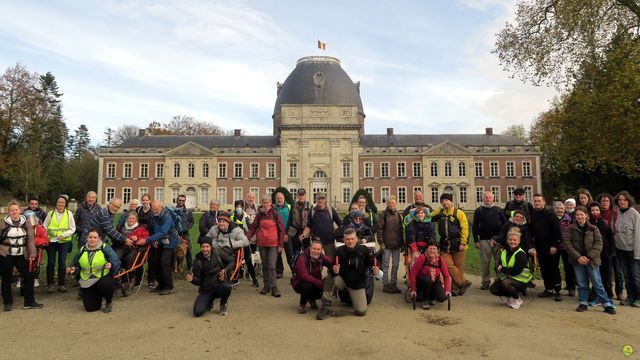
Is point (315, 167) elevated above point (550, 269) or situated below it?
above

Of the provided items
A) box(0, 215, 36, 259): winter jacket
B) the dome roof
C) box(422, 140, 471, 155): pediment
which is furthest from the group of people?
the dome roof

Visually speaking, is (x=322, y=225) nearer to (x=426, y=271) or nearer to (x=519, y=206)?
(x=426, y=271)

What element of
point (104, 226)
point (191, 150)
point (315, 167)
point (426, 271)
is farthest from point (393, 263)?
point (191, 150)

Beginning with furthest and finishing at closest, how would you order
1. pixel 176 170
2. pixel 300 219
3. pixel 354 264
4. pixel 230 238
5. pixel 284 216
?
pixel 176 170 → pixel 284 216 → pixel 300 219 → pixel 230 238 → pixel 354 264

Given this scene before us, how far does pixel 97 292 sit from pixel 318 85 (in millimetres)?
45280

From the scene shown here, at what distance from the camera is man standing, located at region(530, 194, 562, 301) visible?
704 centimetres

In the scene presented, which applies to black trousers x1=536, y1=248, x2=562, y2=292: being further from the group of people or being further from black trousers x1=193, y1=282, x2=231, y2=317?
black trousers x1=193, y1=282, x2=231, y2=317

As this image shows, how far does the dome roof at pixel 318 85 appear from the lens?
49.0 meters

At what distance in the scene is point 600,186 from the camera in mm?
30562

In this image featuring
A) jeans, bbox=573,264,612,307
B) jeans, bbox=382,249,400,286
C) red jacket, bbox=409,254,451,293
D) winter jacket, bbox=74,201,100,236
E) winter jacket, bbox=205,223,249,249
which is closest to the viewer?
jeans, bbox=573,264,612,307

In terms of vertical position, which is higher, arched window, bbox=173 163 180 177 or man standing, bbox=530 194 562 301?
arched window, bbox=173 163 180 177

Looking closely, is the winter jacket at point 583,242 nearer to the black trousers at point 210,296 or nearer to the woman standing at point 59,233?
the black trousers at point 210,296

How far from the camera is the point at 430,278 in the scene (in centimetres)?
631

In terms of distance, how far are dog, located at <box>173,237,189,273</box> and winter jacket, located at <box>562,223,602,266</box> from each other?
733 cm
